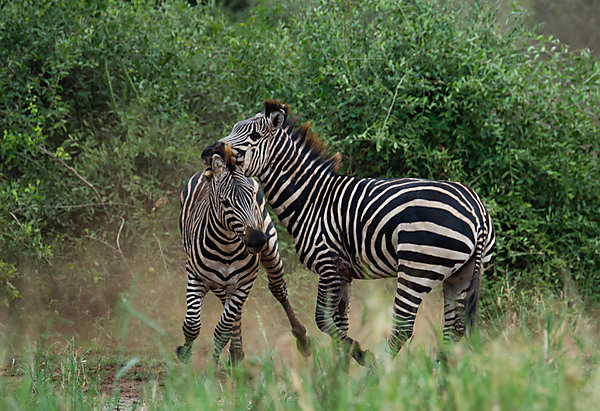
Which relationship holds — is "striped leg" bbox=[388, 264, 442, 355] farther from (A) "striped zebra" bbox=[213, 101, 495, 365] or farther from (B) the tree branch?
(B) the tree branch

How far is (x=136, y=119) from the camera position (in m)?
7.57

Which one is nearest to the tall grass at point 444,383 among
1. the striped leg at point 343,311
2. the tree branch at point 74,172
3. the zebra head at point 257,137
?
the striped leg at point 343,311

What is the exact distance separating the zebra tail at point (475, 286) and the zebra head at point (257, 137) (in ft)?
5.89

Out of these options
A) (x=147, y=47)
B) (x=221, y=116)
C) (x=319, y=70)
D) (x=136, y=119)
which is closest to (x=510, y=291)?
(x=319, y=70)

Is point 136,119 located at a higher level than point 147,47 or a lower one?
lower

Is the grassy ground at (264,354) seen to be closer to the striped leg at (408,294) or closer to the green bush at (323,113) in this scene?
the striped leg at (408,294)

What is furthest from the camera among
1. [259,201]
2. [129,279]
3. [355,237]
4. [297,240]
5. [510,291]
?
[129,279]

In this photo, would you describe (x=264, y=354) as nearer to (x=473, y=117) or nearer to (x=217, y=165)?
(x=217, y=165)

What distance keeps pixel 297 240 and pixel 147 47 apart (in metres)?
4.00

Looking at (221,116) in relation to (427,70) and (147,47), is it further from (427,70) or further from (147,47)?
(427,70)

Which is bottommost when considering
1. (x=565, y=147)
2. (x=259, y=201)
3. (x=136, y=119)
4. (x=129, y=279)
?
(x=129, y=279)

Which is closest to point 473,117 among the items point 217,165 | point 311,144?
point 311,144

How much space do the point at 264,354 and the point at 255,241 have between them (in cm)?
112

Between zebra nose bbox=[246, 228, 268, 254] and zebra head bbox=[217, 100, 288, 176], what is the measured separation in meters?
0.65
